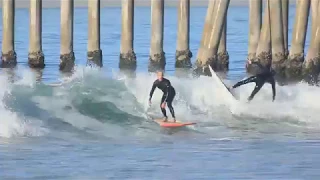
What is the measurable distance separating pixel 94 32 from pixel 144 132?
31.1 ft

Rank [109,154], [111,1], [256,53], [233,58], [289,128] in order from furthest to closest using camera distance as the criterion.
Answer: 1. [111,1]
2. [233,58]
3. [256,53]
4. [289,128]
5. [109,154]

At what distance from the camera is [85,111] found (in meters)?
28.2

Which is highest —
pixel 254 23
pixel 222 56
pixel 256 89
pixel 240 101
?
pixel 254 23

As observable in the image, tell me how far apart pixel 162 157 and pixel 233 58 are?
89.7ft

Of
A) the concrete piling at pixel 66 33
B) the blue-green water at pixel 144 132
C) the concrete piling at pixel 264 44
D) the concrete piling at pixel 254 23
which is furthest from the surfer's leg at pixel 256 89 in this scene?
the concrete piling at pixel 66 33

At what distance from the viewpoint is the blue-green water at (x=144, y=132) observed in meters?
20.5

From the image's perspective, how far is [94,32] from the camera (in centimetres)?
3450

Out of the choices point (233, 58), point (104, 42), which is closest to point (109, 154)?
point (233, 58)

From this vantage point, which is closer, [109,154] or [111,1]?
[109,154]

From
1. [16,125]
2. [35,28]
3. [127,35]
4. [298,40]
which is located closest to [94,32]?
[127,35]

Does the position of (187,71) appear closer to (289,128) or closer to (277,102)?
(277,102)

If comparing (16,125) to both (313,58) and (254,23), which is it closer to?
(313,58)

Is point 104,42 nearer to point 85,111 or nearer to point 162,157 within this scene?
point 85,111

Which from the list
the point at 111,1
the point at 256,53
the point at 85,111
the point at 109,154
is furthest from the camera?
the point at 111,1
